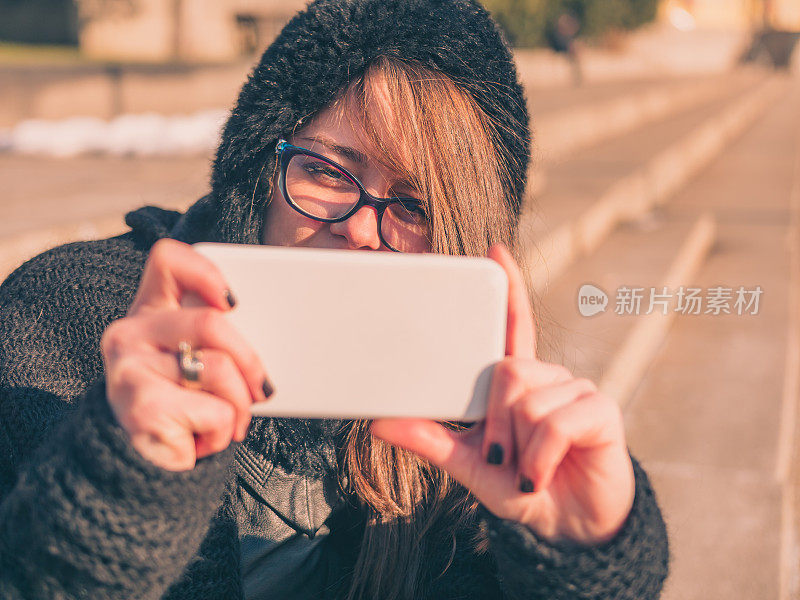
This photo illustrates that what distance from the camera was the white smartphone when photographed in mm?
953

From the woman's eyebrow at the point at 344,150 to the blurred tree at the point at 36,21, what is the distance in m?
18.6

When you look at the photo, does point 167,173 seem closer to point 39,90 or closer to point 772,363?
point 39,90

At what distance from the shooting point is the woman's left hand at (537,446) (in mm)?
937

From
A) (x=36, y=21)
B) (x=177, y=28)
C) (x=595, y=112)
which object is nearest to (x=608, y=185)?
(x=595, y=112)

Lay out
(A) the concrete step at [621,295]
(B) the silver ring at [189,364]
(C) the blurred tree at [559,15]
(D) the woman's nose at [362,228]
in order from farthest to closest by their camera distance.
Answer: (C) the blurred tree at [559,15]
(A) the concrete step at [621,295]
(D) the woman's nose at [362,228]
(B) the silver ring at [189,364]

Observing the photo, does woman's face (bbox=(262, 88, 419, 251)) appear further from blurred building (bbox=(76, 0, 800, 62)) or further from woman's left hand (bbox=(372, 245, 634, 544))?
blurred building (bbox=(76, 0, 800, 62))

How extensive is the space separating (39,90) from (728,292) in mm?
5871

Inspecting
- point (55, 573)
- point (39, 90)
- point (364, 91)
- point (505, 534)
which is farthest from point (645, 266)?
point (39, 90)

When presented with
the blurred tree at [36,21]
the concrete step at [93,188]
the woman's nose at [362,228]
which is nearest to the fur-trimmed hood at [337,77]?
the woman's nose at [362,228]

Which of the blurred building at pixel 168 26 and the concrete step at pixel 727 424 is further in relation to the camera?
the blurred building at pixel 168 26

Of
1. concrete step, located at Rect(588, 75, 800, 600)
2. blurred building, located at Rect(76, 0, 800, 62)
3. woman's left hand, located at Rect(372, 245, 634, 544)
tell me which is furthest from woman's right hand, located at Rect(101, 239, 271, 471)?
blurred building, located at Rect(76, 0, 800, 62)

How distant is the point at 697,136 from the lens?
961cm

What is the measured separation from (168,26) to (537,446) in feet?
53.5

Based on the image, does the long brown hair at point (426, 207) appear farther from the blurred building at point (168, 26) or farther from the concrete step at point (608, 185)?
the blurred building at point (168, 26)
